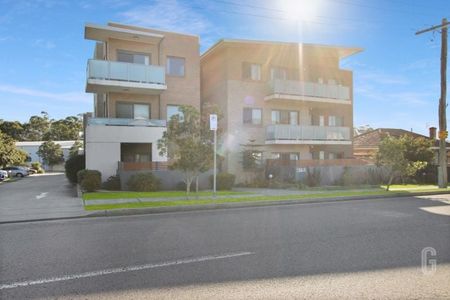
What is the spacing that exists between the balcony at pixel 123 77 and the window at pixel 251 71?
627 cm

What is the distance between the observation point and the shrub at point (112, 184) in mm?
19208

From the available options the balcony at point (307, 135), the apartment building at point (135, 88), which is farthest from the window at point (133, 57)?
the balcony at point (307, 135)

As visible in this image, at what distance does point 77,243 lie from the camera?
7.25 meters

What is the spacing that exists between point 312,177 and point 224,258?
1793cm

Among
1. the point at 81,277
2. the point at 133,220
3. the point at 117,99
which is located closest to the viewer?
the point at 81,277

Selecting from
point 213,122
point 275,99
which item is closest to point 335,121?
point 275,99

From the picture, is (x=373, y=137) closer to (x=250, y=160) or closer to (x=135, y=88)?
(x=250, y=160)

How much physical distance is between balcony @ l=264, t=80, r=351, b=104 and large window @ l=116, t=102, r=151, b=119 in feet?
27.3

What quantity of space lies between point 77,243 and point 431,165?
27.6 metres

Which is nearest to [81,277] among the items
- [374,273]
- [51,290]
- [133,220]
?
[51,290]

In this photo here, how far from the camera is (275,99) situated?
84.1ft

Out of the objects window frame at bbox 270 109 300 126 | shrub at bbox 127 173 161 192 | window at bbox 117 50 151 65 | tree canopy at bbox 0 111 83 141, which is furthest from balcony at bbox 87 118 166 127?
tree canopy at bbox 0 111 83 141

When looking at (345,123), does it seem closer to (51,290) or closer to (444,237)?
(444,237)

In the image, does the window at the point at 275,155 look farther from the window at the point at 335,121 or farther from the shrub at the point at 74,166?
the shrub at the point at 74,166
